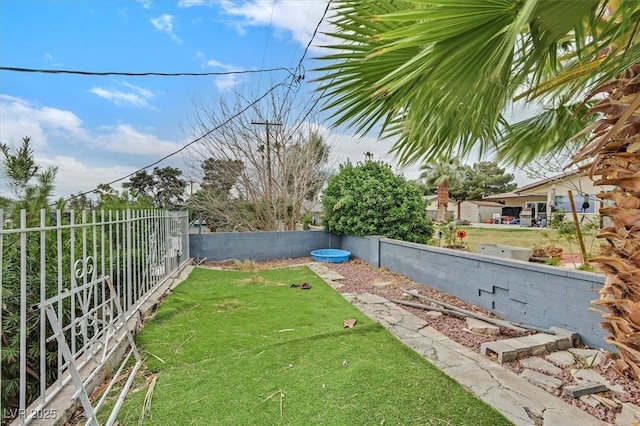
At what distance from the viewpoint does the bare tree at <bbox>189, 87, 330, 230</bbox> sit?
10.7 meters

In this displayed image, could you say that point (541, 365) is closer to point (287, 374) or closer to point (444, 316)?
point (444, 316)

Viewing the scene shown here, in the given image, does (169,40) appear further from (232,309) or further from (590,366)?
(590,366)

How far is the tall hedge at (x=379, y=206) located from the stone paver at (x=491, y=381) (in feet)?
15.0

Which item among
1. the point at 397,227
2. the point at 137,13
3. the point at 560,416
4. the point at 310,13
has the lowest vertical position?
the point at 560,416

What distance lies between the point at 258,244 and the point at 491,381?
773cm

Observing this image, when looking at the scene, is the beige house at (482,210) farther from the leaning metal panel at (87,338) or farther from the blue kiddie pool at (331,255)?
the leaning metal panel at (87,338)

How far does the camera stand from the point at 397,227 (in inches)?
337

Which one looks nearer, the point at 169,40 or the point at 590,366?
the point at 590,366

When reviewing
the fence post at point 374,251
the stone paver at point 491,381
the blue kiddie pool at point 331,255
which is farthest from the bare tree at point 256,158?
the stone paver at point 491,381

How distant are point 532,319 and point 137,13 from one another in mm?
8926

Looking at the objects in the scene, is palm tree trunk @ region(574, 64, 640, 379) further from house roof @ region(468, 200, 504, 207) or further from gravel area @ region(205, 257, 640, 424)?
house roof @ region(468, 200, 504, 207)

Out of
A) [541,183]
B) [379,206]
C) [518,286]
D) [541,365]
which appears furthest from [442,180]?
[541,365]

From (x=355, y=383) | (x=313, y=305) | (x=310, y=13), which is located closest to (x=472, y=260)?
(x=313, y=305)

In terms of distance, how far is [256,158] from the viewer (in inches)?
425
